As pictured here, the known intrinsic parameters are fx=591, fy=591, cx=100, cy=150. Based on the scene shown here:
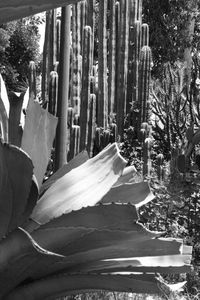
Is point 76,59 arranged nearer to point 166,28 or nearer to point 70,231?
point 70,231

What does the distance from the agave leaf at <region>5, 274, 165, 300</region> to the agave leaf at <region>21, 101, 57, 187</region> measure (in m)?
0.44

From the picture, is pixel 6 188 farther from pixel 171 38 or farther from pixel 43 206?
pixel 171 38

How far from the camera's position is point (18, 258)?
7.00 ft

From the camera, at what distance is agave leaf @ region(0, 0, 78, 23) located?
1675 mm

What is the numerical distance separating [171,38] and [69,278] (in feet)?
58.5

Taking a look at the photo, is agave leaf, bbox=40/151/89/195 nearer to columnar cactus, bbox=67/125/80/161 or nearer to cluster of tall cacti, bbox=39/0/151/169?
columnar cactus, bbox=67/125/80/161

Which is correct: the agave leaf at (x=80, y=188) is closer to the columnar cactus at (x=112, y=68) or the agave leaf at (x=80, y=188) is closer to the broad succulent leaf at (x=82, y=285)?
the broad succulent leaf at (x=82, y=285)

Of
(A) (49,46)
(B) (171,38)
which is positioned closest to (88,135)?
(A) (49,46)

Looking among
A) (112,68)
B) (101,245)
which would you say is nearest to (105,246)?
(101,245)

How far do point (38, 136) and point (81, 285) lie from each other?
66cm

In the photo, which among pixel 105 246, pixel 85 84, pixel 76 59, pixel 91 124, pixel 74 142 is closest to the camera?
pixel 105 246

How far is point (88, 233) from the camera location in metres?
2.27

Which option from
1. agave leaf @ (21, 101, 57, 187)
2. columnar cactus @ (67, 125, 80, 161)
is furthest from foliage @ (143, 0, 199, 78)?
agave leaf @ (21, 101, 57, 187)

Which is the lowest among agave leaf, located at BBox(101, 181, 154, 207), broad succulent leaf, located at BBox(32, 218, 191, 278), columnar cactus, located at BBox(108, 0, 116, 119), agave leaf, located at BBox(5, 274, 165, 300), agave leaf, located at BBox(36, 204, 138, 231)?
agave leaf, located at BBox(5, 274, 165, 300)
